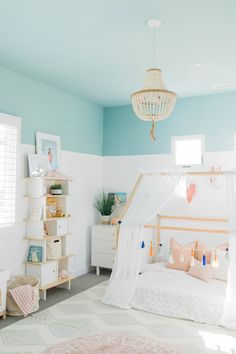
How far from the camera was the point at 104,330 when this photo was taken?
11.6 feet

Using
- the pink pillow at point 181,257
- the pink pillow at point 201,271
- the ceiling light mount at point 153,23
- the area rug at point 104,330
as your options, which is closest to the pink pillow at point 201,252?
the pink pillow at point 181,257

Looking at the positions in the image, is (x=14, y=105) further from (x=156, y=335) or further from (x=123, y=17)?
(x=156, y=335)

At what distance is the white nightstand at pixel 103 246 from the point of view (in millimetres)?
5656

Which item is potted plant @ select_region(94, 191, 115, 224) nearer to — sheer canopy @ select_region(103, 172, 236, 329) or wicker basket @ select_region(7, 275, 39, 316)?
sheer canopy @ select_region(103, 172, 236, 329)

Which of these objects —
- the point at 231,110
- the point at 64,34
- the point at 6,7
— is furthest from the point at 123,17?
the point at 231,110

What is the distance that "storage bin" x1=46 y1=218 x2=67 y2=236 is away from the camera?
4.75 metres

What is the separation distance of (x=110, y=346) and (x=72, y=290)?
1899 millimetres

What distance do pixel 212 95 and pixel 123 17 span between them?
280cm

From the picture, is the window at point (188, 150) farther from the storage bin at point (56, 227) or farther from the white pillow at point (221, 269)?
the storage bin at point (56, 227)

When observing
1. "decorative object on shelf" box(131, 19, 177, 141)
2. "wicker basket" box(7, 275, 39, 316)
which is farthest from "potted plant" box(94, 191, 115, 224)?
"decorative object on shelf" box(131, 19, 177, 141)

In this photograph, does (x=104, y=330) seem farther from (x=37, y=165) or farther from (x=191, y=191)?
(x=191, y=191)

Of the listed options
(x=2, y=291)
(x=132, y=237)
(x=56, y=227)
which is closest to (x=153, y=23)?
(x=132, y=237)

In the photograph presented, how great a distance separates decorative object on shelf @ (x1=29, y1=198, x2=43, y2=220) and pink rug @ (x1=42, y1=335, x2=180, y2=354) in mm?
1788

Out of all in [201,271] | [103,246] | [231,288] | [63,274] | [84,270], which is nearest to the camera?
[231,288]
